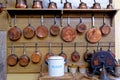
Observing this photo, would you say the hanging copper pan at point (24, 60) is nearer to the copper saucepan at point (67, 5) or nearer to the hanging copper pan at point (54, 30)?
the hanging copper pan at point (54, 30)

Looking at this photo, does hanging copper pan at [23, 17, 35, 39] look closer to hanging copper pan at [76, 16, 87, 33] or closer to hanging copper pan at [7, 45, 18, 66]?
hanging copper pan at [7, 45, 18, 66]

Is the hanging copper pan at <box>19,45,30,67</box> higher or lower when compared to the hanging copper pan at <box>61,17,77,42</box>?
lower

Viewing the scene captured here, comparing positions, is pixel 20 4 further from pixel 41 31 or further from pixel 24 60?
pixel 24 60

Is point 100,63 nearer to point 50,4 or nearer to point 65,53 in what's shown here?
point 65,53

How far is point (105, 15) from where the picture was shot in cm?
216

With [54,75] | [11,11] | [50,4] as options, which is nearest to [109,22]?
[50,4]

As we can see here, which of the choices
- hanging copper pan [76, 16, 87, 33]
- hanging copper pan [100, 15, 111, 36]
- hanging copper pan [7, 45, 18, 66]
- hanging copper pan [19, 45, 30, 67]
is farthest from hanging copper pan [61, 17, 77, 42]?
hanging copper pan [7, 45, 18, 66]

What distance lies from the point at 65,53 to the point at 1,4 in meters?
0.80

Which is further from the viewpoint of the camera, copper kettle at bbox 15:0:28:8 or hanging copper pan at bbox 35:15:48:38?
hanging copper pan at bbox 35:15:48:38

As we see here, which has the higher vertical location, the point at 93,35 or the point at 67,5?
the point at 67,5

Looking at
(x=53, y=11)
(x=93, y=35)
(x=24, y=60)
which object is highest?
(x=53, y=11)

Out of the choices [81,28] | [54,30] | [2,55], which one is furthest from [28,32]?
[81,28]

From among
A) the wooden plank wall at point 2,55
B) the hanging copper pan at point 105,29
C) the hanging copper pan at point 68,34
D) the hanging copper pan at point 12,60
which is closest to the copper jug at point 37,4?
the hanging copper pan at point 68,34

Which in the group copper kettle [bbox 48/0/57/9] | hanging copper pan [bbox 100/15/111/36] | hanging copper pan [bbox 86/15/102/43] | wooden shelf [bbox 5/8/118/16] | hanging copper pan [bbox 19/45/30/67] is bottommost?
hanging copper pan [bbox 19/45/30/67]
